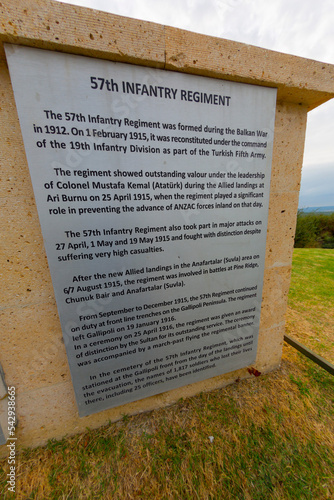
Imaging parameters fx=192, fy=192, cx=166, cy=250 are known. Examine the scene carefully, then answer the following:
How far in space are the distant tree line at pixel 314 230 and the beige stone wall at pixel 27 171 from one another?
13.5 meters

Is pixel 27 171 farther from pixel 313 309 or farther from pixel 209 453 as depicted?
pixel 313 309

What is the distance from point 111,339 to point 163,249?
854mm

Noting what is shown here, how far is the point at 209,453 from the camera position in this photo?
5.41ft

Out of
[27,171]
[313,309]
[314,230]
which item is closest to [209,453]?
[27,171]

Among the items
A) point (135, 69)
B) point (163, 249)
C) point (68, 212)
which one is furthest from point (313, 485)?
point (135, 69)

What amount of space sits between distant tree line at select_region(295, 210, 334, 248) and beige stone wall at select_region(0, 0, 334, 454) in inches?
532

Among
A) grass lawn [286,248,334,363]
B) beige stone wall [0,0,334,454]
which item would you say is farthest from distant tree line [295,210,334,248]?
beige stone wall [0,0,334,454]

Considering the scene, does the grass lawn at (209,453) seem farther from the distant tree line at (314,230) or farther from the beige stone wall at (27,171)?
the distant tree line at (314,230)

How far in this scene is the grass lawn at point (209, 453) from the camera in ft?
4.78

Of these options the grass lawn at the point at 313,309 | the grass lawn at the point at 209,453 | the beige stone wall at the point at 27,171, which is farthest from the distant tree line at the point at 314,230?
the beige stone wall at the point at 27,171

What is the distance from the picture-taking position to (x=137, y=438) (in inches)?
69.7

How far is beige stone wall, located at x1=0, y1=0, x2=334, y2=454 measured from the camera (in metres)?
1.12

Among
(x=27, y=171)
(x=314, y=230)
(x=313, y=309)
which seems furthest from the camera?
(x=314, y=230)

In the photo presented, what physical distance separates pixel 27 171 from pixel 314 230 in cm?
1730
